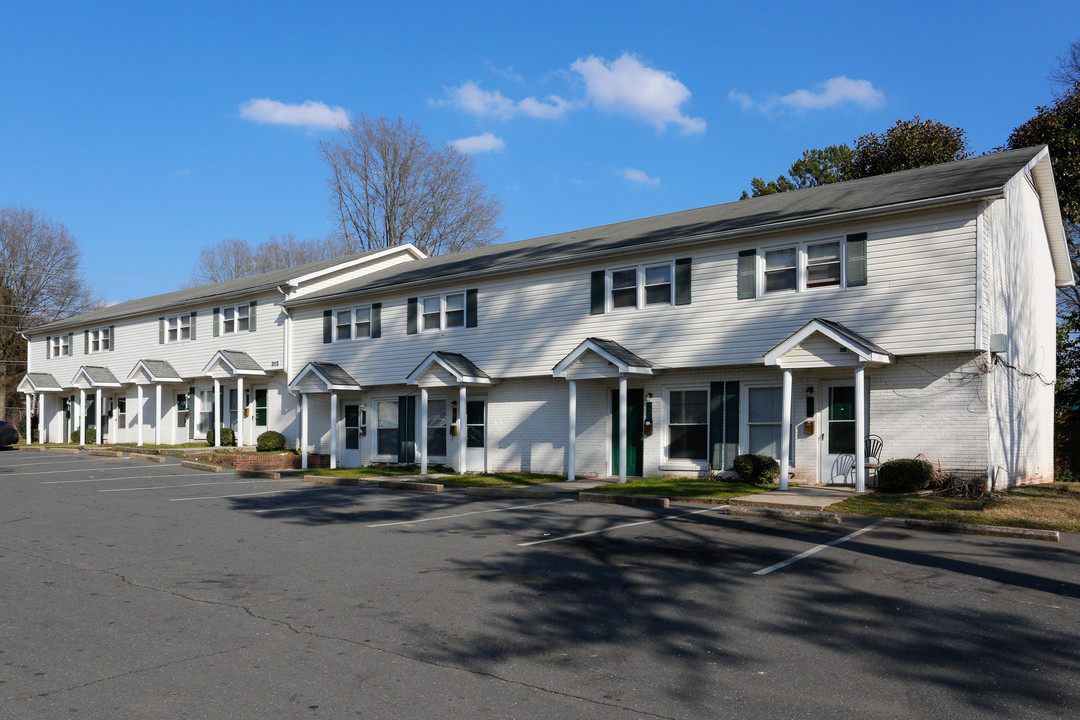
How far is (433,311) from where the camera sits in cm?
2364

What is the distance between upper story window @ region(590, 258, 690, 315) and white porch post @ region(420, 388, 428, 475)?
Result: 5401 millimetres

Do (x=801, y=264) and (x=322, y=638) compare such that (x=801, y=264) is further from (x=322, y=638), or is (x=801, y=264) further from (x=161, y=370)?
(x=161, y=370)

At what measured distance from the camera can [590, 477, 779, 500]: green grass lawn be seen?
1513cm

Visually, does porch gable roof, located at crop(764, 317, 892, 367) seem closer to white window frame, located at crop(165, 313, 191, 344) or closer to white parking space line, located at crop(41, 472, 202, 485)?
white parking space line, located at crop(41, 472, 202, 485)

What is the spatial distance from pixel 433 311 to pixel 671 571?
16.1 meters

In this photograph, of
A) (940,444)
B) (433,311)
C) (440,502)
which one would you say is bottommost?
(440,502)

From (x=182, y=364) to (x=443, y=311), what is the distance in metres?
14.4

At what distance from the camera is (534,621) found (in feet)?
22.1

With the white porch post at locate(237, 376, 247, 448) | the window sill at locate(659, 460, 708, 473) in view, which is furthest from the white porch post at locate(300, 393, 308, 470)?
the window sill at locate(659, 460, 708, 473)

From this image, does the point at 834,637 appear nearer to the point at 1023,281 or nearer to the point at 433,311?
the point at 1023,281

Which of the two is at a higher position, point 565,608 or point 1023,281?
point 1023,281

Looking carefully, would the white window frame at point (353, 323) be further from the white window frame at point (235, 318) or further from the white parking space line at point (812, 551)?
the white parking space line at point (812, 551)

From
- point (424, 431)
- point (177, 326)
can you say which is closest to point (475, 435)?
point (424, 431)

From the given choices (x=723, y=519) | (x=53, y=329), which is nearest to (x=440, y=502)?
(x=723, y=519)
